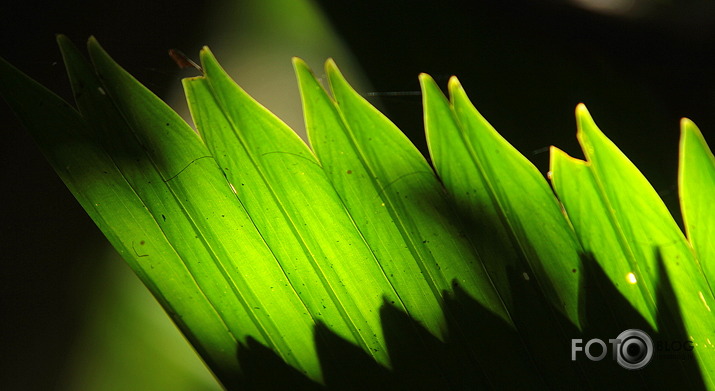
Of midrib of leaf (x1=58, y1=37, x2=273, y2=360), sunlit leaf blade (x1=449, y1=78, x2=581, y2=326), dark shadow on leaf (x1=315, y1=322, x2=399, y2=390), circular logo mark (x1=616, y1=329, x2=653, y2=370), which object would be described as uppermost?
midrib of leaf (x1=58, y1=37, x2=273, y2=360)

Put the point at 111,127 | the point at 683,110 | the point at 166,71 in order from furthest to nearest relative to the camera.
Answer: the point at 683,110
the point at 166,71
the point at 111,127

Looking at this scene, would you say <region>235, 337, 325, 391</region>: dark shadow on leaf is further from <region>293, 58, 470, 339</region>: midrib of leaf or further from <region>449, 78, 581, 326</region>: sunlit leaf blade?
<region>449, 78, 581, 326</region>: sunlit leaf blade

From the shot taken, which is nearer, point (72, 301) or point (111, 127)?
point (111, 127)

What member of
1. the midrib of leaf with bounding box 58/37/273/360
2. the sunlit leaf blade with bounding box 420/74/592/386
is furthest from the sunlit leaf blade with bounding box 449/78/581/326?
the midrib of leaf with bounding box 58/37/273/360

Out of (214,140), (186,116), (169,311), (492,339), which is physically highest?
(186,116)

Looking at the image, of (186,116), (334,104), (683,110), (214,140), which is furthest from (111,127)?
(683,110)

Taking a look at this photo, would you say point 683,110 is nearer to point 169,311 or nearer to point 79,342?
point 169,311

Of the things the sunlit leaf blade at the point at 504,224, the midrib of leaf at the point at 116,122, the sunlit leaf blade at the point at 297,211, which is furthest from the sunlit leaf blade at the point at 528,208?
the midrib of leaf at the point at 116,122

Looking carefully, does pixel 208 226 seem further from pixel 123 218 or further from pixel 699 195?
pixel 699 195

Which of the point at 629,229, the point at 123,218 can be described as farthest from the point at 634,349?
the point at 123,218
